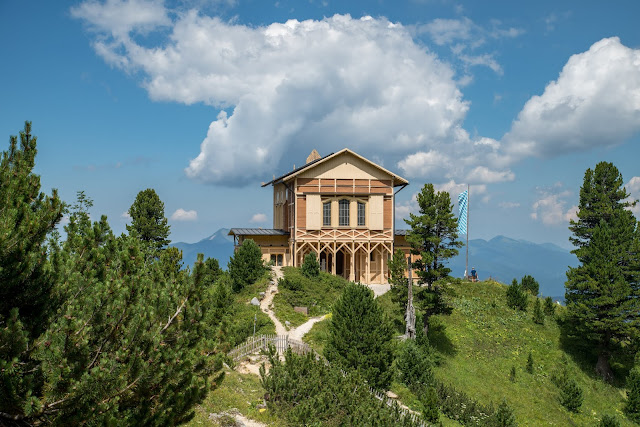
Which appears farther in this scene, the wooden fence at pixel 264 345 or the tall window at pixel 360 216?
the tall window at pixel 360 216

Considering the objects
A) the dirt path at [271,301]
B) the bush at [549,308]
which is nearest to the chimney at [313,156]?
the dirt path at [271,301]

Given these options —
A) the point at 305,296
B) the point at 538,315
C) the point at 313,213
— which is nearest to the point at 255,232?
the point at 313,213

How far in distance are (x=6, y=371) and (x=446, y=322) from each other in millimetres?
28253

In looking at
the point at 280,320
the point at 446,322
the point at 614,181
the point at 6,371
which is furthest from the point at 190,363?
the point at 614,181

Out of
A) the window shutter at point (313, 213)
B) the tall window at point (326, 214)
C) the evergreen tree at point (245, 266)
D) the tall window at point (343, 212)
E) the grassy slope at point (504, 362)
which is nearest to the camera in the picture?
the grassy slope at point (504, 362)

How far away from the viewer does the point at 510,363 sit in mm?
26953

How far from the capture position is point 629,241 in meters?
27.1

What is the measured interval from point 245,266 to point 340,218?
9859 mm

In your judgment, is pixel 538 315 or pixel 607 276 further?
pixel 538 315

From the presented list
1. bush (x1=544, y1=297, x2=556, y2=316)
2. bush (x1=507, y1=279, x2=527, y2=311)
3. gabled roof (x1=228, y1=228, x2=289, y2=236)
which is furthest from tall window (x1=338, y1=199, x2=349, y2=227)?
bush (x1=544, y1=297, x2=556, y2=316)

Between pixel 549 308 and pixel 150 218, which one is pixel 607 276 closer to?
pixel 549 308

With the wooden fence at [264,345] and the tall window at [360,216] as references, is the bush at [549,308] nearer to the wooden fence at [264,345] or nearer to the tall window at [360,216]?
the tall window at [360,216]

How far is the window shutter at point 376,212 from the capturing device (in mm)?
39781

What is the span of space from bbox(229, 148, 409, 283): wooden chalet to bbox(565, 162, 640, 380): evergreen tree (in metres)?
15.3
